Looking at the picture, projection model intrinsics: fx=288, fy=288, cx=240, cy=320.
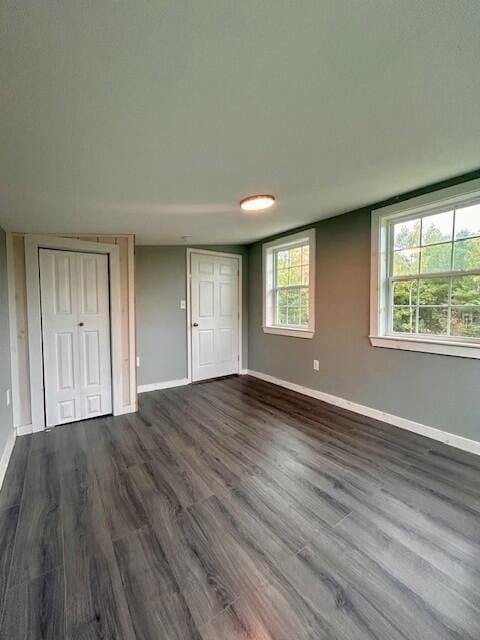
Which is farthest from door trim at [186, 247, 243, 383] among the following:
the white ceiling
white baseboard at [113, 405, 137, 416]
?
the white ceiling

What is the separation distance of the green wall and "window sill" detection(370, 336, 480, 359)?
53 mm

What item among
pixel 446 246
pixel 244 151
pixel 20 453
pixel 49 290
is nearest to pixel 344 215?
pixel 446 246

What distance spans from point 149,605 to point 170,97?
2087 millimetres

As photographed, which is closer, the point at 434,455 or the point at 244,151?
the point at 244,151

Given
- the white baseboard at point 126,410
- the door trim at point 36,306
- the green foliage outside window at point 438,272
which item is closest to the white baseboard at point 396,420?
the green foliage outside window at point 438,272

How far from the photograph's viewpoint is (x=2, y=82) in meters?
1.03

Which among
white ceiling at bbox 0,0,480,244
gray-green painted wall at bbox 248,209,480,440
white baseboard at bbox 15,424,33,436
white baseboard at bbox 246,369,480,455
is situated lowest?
white baseboard at bbox 15,424,33,436

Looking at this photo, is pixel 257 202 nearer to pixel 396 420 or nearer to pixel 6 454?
pixel 396 420

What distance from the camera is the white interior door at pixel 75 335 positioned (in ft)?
9.53

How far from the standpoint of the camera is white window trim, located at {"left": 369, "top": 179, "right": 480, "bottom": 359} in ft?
7.65

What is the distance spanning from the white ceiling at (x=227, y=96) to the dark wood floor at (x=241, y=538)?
6.64ft

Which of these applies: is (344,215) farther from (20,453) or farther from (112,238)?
(20,453)

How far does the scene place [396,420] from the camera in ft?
9.27

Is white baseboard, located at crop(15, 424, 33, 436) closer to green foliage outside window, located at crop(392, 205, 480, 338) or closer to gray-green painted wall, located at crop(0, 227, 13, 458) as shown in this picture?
gray-green painted wall, located at crop(0, 227, 13, 458)
